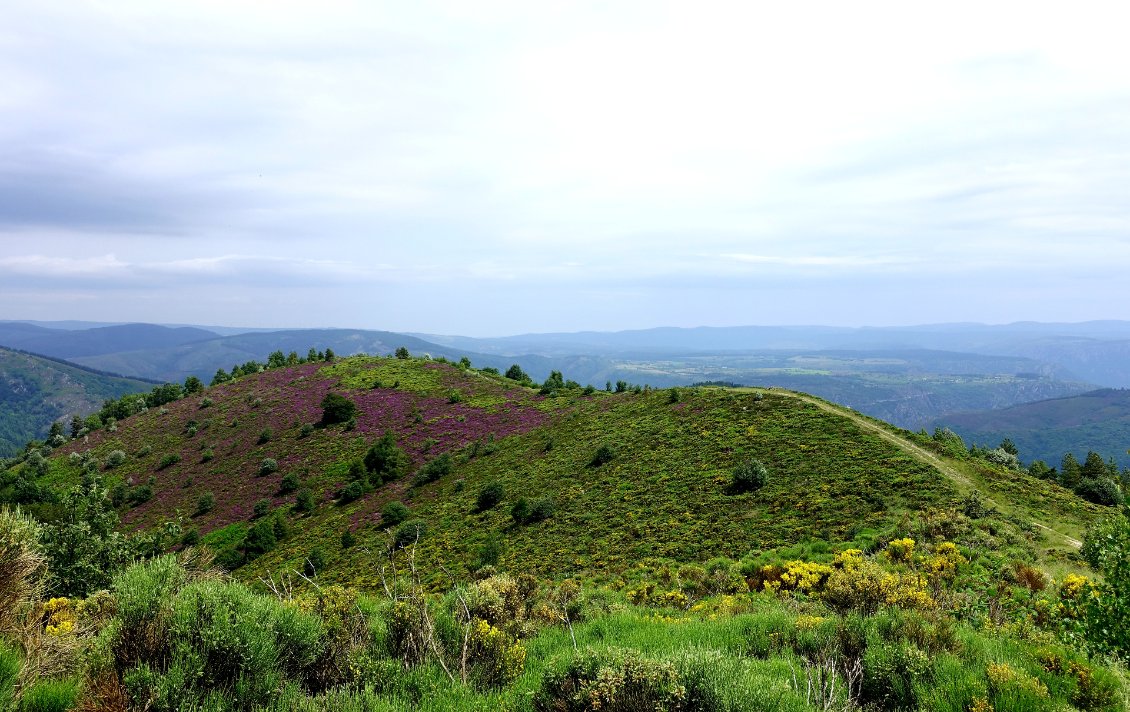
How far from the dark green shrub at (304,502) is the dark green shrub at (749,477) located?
3470cm

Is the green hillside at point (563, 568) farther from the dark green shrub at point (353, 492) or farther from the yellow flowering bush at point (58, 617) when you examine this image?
the dark green shrub at point (353, 492)

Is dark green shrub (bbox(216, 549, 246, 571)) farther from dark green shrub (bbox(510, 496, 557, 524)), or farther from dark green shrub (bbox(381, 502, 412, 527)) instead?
dark green shrub (bbox(510, 496, 557, 524))

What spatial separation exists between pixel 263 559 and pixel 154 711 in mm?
37050

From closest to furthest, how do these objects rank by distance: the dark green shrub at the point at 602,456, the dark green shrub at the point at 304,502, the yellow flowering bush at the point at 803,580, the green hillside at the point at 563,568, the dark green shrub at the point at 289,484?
1. the green hillside at the point at 563,568
2. the yellow flowering bush at the point at 803,580
3. the dark green shrub at the point at 602,456
4. the dark green shrub at the point at 304,502
5. the dark green shrub at the point at 289,484

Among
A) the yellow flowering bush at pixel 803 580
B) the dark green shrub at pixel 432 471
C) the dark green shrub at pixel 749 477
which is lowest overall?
the dark green shrub at pixel 432 471

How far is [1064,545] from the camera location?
56.0 feet

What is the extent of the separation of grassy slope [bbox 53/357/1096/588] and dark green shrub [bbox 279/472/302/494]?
0.78 metres

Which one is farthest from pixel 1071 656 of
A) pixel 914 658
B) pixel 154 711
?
pixel 154 711

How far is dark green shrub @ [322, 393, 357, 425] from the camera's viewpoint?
56.7m

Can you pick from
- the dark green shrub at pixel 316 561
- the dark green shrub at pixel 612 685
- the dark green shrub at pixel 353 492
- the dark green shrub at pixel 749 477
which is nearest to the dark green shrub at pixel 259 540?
the dark green shrub at pixel 353 492

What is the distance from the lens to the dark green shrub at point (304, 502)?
41219 millimetres

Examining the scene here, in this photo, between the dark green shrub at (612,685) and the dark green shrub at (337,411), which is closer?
the dark green shrub at (612,685)

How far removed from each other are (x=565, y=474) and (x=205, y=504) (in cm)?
3435

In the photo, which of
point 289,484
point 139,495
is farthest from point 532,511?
point 139,495
